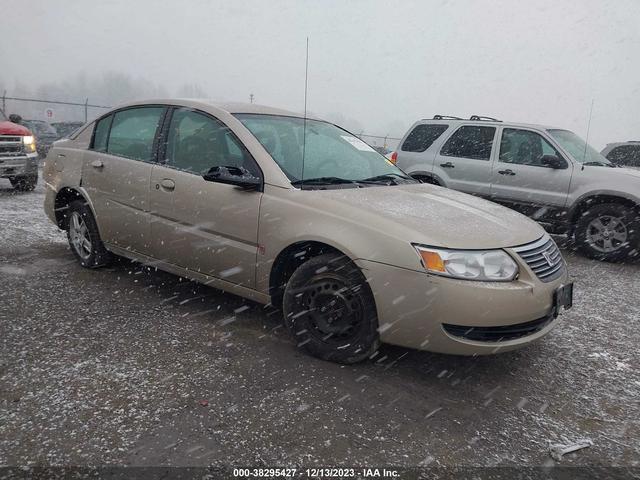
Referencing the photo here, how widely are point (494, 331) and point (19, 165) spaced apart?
29.4ft

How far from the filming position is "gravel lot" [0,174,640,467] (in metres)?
2.27

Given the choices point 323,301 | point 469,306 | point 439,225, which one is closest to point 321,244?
point 323,301

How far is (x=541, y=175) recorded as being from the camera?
267 inches

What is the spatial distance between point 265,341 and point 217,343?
1.03 ft

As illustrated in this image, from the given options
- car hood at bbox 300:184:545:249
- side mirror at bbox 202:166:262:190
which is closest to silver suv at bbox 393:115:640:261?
car hood at bbox 300:184:545:249

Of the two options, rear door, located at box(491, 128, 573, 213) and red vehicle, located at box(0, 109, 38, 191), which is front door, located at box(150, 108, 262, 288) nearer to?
rear door, located at box(491, 128, 573, 213)

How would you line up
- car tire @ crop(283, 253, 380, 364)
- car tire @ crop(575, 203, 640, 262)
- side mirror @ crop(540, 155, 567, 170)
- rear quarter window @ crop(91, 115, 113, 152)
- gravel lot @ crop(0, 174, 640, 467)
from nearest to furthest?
gravel lot @ crop(0, 174, 640, 467), car tire @ crop(283, 253, 380, 364), rear quarter window @ crop(91, 115, 113, 152), car tire @ crop(575, 203, 640, 262), side mirror @ crop(540, 155, 567, 170)

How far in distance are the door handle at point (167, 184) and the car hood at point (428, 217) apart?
1.12 meters

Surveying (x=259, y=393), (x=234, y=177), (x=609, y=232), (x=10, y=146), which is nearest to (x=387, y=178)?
(x=234, y=177)

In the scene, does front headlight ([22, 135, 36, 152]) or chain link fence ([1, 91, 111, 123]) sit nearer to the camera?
front headlight ([22, 135, 36, 152])

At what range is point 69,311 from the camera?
3.68 m

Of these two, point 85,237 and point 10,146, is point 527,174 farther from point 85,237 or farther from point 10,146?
point 10,146

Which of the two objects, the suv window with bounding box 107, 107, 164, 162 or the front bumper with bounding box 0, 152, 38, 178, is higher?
the suv window with bounding box 107, 107, 164, 162

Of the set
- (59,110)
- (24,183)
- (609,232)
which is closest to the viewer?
(609,232)
